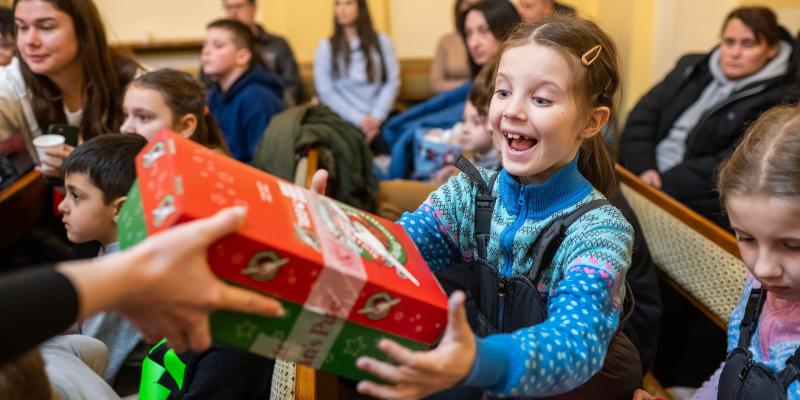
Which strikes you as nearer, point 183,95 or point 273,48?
point 183,95

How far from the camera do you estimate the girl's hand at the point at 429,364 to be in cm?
86

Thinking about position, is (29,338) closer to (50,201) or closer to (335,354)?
(335,354)

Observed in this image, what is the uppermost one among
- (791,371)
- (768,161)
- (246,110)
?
(768,161)

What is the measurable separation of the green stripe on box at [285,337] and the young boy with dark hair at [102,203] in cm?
98

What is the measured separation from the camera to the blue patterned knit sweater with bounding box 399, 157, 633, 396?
931 millimetres

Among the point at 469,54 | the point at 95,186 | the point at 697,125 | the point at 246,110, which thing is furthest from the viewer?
the point at 469,54

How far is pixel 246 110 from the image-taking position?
3.49m

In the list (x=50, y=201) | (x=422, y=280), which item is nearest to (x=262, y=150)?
(x=50, y=201)

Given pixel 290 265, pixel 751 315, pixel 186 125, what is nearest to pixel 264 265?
pixel 290 265

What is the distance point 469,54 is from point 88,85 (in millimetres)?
1950

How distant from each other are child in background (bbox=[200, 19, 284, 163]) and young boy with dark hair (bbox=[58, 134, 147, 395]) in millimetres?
1637

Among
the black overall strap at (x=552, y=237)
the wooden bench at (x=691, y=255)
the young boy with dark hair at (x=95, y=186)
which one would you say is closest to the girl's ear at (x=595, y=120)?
the black overall strap at (x=552, y=237)

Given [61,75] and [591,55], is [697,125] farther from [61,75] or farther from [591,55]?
[61,75]

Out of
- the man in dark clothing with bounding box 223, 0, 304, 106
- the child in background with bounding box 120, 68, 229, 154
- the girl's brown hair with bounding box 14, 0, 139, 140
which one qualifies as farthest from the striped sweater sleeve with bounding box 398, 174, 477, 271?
the man in dark clothing with bounding box 223, 0, 304, 106
